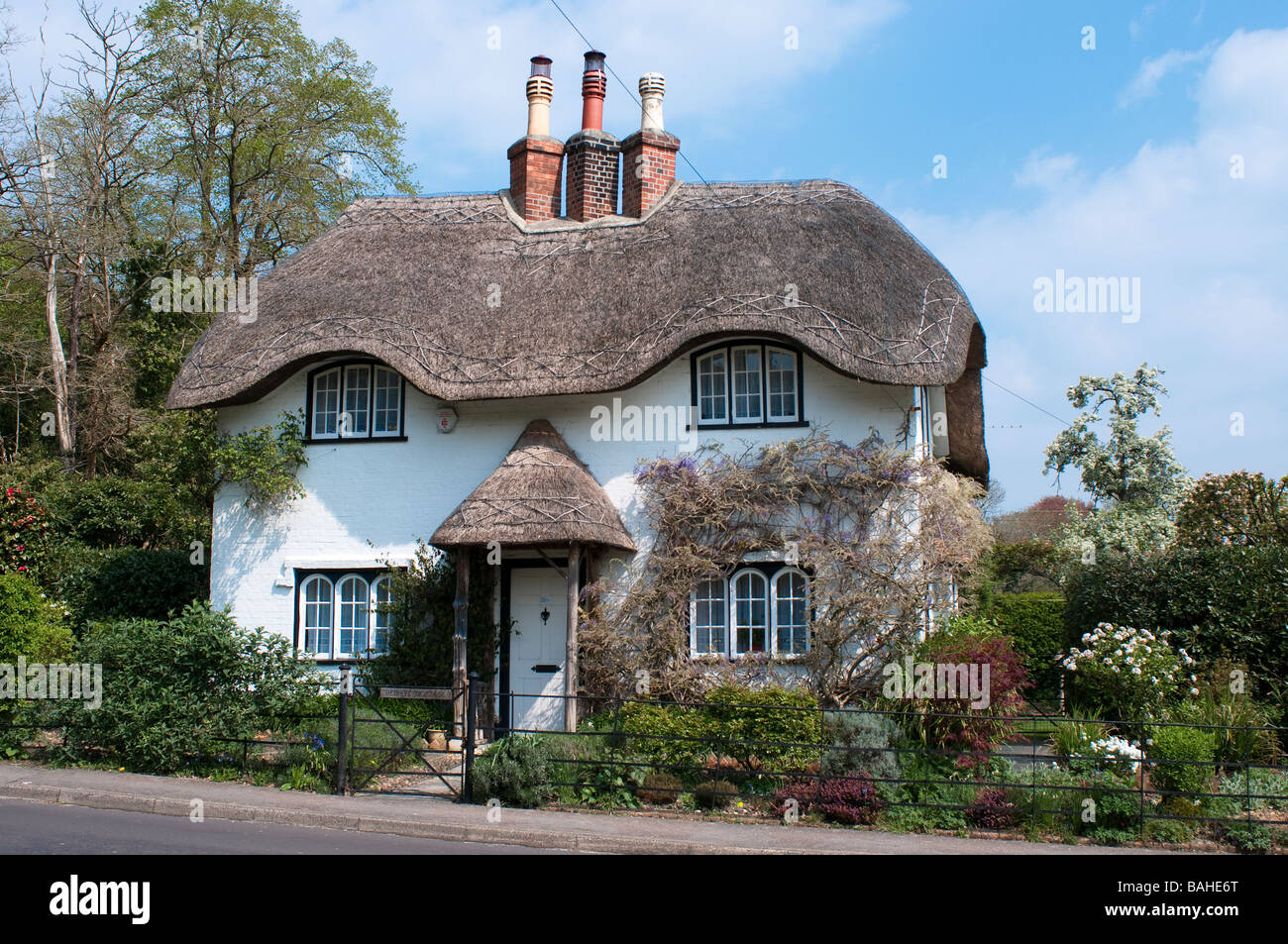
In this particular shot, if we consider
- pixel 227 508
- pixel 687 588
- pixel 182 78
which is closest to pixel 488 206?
pixel 227 508

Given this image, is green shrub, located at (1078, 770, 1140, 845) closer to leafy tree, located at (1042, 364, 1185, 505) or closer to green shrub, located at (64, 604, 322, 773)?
green shrub, located at (64, 604, 322, 773)

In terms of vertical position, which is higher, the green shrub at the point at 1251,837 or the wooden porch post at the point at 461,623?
the wooden porch post at the point at 461,623

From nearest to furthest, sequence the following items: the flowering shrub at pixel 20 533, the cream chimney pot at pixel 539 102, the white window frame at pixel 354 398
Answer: the white window frame at pixel 354 398 < the cream chimney pot at pixel 539 102 < the flowering shrub at pixel 20 533

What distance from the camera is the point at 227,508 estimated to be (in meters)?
16.2

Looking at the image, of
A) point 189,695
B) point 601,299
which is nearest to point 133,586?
point 189,695

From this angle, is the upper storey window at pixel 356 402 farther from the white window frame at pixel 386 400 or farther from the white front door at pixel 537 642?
the white front door at pixel 537 642

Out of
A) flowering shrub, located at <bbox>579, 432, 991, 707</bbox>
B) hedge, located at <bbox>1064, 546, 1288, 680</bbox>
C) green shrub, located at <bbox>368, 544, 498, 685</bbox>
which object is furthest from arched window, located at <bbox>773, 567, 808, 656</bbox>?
green shrub, located at <bbox>368, 544, 498, 685</bbox>

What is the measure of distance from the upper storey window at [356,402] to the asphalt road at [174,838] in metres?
6.62

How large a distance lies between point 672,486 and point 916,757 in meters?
4.72

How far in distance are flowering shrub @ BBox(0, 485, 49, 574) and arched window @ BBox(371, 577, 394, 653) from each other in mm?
7109

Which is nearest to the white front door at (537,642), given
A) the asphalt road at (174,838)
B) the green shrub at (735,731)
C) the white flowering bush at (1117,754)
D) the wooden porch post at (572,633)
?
the wooden porch post at (572,633)

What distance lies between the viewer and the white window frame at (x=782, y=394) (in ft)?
47.9

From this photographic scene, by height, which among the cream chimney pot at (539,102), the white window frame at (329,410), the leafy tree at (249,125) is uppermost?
the leafy tree at (249,125)
